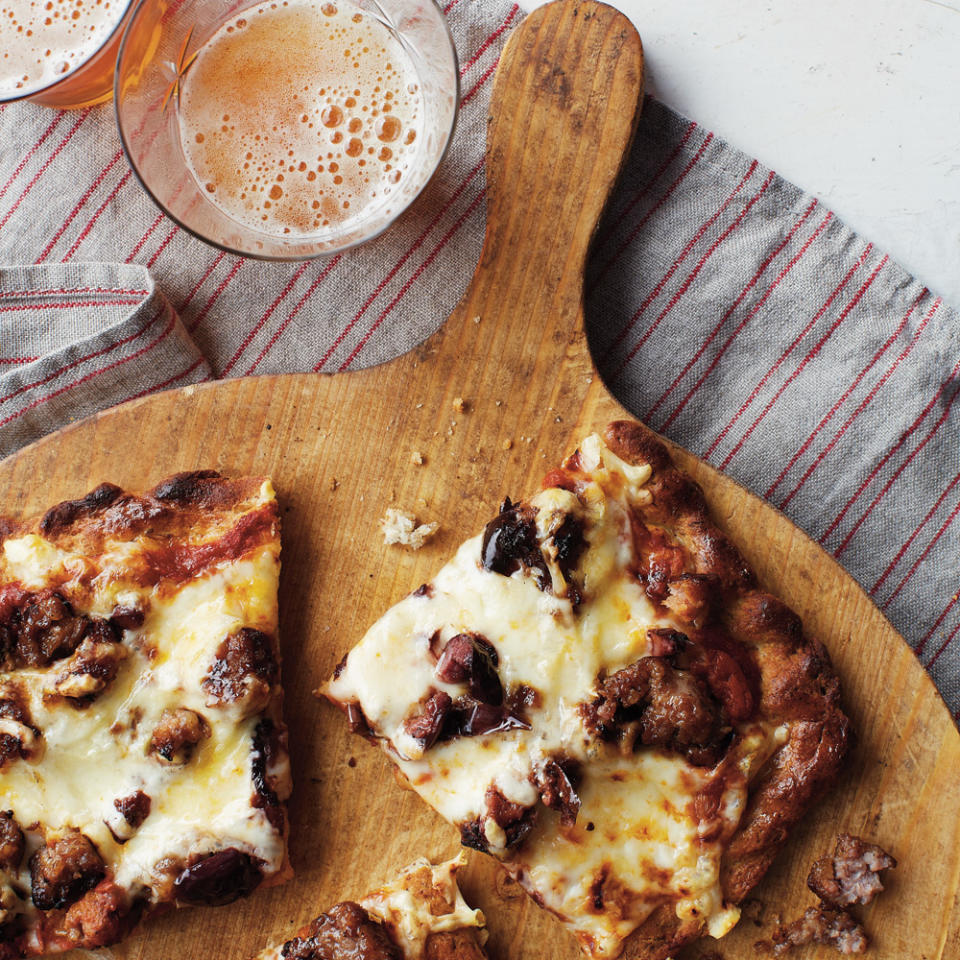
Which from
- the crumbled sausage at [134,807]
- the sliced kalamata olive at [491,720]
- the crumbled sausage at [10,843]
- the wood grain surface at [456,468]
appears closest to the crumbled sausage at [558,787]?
the sliced kalamata olive at [491,720]

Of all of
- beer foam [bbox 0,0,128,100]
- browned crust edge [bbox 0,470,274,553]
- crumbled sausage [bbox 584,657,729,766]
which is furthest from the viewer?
beer foam [bbox 0,0,128,100]

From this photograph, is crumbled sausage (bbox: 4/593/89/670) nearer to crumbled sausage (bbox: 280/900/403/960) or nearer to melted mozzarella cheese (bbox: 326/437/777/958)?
melted mozzarella cheese (bbox: 326/437/777/958)

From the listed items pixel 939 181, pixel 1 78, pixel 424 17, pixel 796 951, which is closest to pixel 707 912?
pixel 796 951

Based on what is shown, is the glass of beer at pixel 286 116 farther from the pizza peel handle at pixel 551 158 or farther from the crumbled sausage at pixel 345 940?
the crumbled sausage at pixel 345 940

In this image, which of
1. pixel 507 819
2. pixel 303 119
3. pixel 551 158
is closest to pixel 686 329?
pixel 551 158

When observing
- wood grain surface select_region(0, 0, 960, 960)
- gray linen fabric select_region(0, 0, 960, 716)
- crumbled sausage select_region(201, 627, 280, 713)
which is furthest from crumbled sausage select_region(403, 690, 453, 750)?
gray linen fabric select_region(0, 0, 960, 716)

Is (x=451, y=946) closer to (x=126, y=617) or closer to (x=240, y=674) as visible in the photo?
(x=240, y=674)
